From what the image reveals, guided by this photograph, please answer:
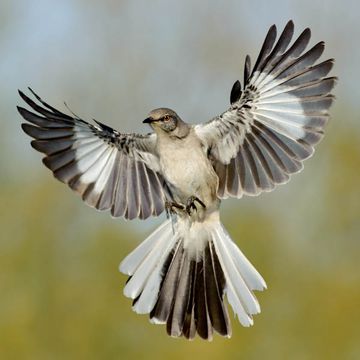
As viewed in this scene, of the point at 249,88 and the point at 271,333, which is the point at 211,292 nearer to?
the point at 249,88

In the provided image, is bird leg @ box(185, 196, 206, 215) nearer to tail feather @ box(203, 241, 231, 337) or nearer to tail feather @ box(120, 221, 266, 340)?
tail feather @ box(120, 221, 266, 340)

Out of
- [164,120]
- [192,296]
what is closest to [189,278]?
[192,296]

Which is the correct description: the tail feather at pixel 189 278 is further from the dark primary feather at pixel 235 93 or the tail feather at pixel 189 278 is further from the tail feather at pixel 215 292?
the dark primary feather at pixel 235 93

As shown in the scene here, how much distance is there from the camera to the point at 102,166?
28.7 feet

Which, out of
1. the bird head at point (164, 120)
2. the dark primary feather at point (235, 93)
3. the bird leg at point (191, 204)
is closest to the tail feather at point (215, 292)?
the bird leg at point (191, 204)

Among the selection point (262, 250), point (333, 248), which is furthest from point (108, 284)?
point (333, 248)

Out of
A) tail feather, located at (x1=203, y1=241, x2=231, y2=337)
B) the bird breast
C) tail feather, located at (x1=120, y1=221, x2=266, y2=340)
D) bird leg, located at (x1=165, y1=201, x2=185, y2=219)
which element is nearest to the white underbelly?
the bird breast

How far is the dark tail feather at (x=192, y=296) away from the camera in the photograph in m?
8.68

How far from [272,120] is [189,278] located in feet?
4.49

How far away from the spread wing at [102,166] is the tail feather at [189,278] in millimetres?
309

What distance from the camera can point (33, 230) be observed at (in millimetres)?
20141

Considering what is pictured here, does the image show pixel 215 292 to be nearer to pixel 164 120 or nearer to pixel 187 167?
pixel 187 167

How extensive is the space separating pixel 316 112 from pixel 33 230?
12557 millimetres

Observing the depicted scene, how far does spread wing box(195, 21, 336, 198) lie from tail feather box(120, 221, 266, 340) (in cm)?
58
